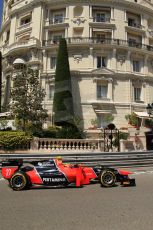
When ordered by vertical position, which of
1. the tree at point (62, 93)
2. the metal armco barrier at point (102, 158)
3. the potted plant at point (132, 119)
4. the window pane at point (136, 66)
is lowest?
the metal armco barrier at point (102, 158)

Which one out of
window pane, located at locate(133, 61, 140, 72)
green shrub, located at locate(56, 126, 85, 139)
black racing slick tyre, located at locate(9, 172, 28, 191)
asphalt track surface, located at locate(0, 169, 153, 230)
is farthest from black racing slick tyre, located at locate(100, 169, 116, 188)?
window pane, located at locate(133, 61, 140, 72)

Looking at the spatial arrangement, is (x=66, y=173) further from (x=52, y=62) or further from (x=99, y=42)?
(x=99, y=42)

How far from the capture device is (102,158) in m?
12.9

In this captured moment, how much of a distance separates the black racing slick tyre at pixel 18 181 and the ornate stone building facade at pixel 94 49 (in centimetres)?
2546

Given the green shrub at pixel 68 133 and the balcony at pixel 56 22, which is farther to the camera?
the balcony at pixel 56 22

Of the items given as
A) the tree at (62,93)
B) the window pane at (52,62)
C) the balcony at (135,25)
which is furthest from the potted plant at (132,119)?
the balcony at (135,25)

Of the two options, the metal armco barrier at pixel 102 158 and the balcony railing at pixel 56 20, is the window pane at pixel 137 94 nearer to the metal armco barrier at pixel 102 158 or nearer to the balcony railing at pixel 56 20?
the balcony railing at pixel 56 20

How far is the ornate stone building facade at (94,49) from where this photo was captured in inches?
1367

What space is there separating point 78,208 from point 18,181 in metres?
2.92

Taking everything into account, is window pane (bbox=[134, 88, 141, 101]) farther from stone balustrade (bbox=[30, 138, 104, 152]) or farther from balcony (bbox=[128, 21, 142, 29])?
stone balustrade (bbox=[30, 138, 104, 152])

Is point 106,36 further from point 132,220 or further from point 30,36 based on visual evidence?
point 132,220

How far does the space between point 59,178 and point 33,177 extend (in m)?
0.80

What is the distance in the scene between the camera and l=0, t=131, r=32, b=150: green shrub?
21797mm

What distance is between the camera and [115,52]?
36.0 metres
